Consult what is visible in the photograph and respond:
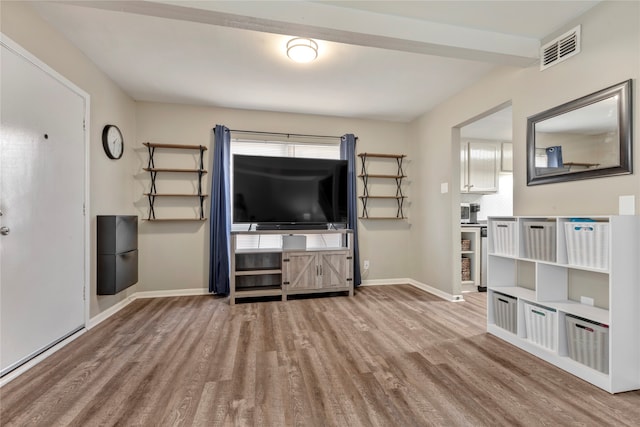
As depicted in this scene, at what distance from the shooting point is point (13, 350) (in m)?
1.89

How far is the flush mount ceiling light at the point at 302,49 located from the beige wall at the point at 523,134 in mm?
1908

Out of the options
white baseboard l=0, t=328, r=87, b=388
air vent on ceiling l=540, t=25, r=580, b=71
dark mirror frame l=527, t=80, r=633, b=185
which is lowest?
white baseboard l=0, t=328, r=87, b=388

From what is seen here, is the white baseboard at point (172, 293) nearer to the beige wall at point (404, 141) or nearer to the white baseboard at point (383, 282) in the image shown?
the beige wall at point (404, 141)

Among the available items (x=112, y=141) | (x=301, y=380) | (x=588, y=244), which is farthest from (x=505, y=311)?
(x=112, y=141)

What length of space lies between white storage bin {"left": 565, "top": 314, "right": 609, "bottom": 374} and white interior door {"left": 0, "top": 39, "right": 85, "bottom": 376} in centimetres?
371

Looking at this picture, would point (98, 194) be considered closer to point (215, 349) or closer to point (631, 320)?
point (215, 349)

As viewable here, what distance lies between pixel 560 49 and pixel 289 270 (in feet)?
10.9

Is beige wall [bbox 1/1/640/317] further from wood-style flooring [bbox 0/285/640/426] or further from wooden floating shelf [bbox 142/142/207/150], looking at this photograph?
wood-style flooring [bbox 0/285/640/426]

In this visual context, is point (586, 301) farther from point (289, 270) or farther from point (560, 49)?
point (289, 270)

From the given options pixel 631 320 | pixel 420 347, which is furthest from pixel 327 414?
pixel 631 320

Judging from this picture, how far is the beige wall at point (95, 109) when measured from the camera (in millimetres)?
2031

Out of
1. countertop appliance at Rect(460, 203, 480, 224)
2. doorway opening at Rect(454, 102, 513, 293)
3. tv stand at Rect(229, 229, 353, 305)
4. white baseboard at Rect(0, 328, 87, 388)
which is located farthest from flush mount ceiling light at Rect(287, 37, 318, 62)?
countertop appliance at Rect(460, 203, 480, 224)

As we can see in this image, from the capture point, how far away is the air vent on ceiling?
2145mm

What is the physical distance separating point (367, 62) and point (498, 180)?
348 cm
